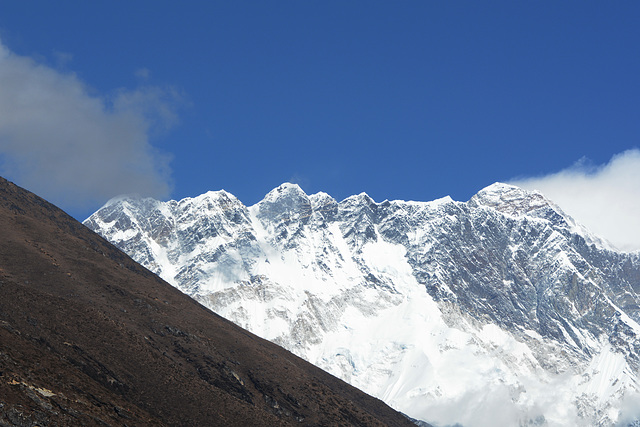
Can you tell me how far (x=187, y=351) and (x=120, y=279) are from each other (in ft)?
104

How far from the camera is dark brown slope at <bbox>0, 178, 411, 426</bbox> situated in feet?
303

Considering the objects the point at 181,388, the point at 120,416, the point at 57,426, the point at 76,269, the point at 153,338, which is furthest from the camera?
the point at 76,269

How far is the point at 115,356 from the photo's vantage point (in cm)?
13000

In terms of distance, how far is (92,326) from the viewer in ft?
443

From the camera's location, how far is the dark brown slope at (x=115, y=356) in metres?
92.5

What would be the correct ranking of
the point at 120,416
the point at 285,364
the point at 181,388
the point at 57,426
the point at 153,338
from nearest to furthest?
the point at 57,426, the point at 120,416, the point at 181,388, the point at 153,338, the point at 285,364

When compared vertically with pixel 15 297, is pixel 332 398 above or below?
above

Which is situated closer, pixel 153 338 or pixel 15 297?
pixel 15 297

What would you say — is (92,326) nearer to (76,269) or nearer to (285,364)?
(76,269)

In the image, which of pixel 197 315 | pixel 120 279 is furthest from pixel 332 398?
pixel 120 279

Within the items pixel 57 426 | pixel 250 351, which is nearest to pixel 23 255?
pixel 250 351

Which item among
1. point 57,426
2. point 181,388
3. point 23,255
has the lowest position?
point 57,426

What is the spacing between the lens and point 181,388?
428 ft

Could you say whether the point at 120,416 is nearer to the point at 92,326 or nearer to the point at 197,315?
the point at 92,326
